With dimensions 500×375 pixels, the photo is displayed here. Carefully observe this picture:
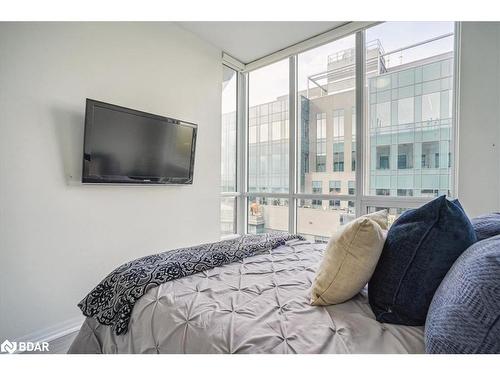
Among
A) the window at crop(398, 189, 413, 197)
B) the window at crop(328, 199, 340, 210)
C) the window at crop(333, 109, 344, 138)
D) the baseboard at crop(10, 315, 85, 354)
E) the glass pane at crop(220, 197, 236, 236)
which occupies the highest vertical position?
the window at crop(333, 109, 344, 138)

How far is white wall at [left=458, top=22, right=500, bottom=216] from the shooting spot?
6.73 feet

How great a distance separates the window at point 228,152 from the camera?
366cm

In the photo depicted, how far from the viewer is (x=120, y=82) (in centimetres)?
231

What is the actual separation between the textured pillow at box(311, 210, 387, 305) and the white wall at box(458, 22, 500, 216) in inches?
70.9

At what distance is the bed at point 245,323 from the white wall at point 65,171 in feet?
3.05

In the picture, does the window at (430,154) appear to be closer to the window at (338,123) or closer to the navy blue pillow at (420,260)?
the window at (338,123)

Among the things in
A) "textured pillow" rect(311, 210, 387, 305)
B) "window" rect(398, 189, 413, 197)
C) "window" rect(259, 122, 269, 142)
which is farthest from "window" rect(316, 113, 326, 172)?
"textured pillow" rect(311, 210, 387, 305)

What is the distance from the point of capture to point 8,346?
1695 mm

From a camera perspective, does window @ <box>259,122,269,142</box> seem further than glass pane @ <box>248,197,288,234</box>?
Yes

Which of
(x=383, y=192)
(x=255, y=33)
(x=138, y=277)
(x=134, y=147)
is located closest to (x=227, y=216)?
(x=134, y=147)

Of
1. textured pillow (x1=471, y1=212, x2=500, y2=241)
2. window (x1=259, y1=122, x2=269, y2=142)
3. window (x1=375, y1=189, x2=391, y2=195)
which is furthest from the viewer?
window (x1=259, y1=122, x2=269, y2=142)

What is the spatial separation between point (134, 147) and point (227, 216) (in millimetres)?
1825

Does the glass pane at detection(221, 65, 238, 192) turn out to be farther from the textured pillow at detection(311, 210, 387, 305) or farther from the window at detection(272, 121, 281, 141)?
the textured pillow at detection(311, 210, 387, 305)

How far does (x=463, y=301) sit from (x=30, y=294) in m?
2.42
